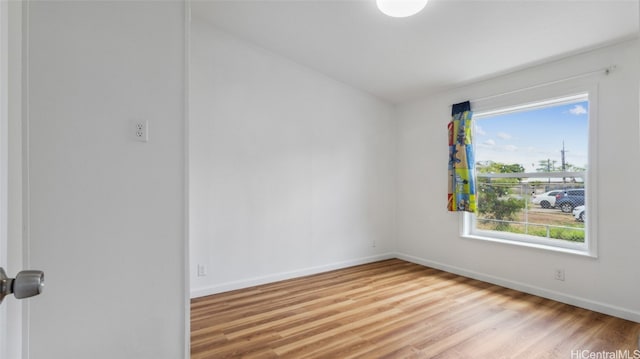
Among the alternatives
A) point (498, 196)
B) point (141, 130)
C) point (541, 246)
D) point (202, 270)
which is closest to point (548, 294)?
point (541, 246)

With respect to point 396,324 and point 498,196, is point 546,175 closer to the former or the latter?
point 498,196

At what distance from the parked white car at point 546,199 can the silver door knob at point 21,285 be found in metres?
4.01

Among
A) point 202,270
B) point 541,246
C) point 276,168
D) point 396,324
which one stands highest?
point 276,168

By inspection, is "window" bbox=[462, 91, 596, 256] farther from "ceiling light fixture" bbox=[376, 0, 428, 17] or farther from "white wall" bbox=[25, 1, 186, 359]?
"white wall" bbox=[25, 1, 186, 359]

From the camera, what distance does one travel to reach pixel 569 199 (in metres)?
3.10

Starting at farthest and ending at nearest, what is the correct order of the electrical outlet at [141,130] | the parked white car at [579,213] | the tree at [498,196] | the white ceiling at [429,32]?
the tree at [498,196] < the parked white car at [579,213] < the white ceiling at [429,32] < the electrical outlet at [141,130]

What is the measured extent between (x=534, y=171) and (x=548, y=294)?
4.27 ft

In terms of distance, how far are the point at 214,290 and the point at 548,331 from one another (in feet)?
10.0

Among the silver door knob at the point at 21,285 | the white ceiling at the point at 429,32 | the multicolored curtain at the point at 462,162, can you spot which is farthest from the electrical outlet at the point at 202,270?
the multicolored curtain at the point at 462,162

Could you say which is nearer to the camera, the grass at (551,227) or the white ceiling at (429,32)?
the white ceiling at (429,32)

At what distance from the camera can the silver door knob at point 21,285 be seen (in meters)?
0.53

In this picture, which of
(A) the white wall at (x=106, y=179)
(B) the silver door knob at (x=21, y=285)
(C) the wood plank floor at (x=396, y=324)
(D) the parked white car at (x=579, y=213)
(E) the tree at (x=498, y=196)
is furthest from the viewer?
(E) the tree at (x=498, y=196)

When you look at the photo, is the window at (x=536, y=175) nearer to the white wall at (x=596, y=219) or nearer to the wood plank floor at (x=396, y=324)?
the white wall at (x=596, y=219)

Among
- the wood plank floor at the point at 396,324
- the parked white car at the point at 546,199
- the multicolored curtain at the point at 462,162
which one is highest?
the multicolored curtain at the point at 462,162
